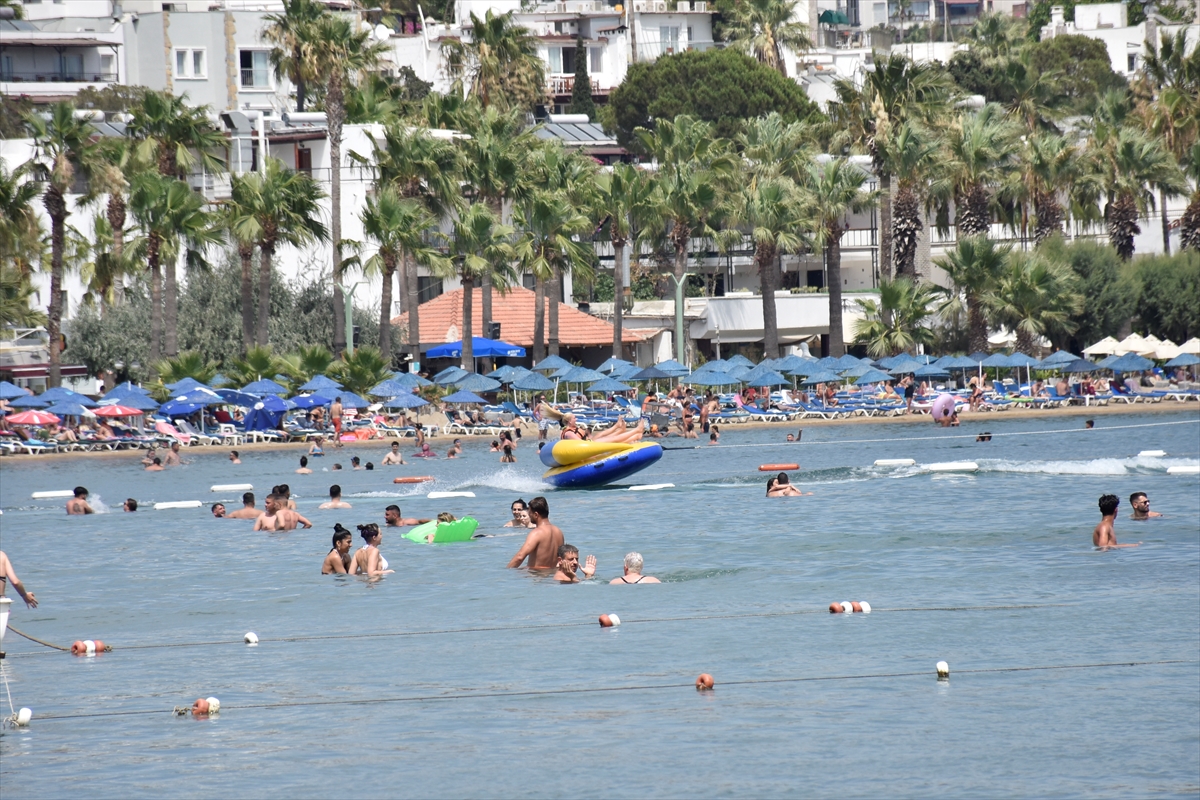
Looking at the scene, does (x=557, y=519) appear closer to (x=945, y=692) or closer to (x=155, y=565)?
(x=155, y=565)

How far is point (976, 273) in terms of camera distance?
55.2 meters

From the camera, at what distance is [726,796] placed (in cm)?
1248

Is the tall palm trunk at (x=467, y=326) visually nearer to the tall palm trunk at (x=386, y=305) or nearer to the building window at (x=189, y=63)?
the tall palm trunk at (x=386, y=305)

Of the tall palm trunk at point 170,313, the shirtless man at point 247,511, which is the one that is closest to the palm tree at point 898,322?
the tall palm trunk at point 170,313

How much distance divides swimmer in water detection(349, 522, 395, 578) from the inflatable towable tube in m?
8.06

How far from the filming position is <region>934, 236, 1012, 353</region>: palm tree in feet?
181

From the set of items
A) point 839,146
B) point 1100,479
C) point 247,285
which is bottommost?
point 1100,479

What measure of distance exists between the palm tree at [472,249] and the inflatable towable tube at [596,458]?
21648 mm

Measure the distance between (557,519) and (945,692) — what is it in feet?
45.4

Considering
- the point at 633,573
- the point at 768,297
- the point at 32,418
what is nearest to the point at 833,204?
the point at 768,297

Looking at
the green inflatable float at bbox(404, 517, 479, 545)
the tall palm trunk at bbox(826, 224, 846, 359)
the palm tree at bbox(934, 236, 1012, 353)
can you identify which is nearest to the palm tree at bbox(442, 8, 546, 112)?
the tall palm trunk at bbox(826, 224, 846, 359)

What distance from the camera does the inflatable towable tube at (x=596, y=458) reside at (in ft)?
98.6

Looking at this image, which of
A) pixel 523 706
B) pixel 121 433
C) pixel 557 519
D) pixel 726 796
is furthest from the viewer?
pixel 121 433

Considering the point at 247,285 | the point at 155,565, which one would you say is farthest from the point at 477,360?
the point at 155,565
